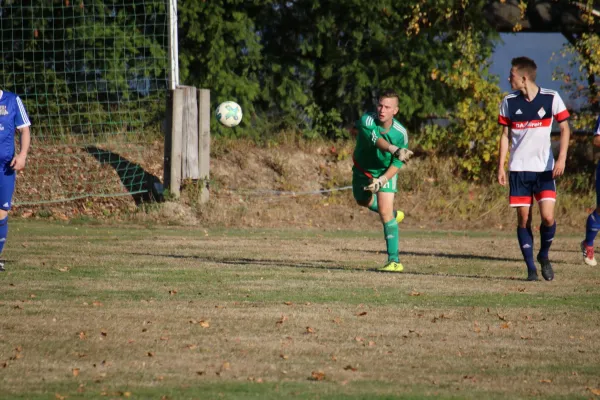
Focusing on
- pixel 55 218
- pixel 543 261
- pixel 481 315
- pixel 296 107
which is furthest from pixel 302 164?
pixel 481 315

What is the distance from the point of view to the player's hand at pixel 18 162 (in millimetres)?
9234

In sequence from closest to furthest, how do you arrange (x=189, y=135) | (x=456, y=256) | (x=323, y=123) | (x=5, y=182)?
(x=5, y=182) → (x=456, y=256) → (x=189, y=135) → (x=323, y=123)

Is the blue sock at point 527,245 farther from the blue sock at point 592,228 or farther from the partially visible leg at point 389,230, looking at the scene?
the blue sock at point 592,228

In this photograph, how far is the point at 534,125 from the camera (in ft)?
29.9

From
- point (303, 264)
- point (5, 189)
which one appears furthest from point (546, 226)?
point (5, 189)

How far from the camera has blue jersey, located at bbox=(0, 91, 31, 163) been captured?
30.6 feet

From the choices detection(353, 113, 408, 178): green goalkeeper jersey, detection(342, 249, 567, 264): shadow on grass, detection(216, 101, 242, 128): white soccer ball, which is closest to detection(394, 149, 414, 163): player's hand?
detection(353, 113, 408, 178): green goalkeeper jersey

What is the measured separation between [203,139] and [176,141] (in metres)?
0.59

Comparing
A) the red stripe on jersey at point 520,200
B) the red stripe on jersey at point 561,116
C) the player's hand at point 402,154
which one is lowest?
the red stripe on jersey at point 520,200

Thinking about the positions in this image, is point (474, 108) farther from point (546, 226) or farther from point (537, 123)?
point (537, 123)

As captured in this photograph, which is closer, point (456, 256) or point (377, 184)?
point (377, 184)

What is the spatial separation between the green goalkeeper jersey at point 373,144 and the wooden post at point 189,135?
6.84m

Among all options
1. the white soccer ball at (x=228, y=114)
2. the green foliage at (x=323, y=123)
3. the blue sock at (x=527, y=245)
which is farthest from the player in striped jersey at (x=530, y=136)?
the green foliage at (x=323, y=123)

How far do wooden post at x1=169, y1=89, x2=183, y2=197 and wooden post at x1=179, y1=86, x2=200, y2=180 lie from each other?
0.11 metres
